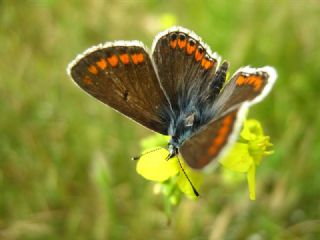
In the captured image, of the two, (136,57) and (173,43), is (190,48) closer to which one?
(173,43)

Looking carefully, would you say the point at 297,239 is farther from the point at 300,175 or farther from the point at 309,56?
the point at 309,56

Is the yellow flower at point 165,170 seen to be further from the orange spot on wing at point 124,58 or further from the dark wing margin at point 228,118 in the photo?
the orange spot on wing at point 124,58

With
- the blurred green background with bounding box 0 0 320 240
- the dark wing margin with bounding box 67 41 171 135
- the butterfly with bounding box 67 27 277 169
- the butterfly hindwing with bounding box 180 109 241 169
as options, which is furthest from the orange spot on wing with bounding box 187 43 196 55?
the blurred green background with bounding box 0 0 320 240

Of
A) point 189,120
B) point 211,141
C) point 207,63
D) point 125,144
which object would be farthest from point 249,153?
point 125,144

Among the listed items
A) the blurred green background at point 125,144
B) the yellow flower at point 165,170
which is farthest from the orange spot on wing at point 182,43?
the blurred green background at point 125,144

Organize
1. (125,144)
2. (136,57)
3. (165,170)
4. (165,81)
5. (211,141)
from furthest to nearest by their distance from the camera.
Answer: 1. (125,144)
2. (165,81)
3. (136,57)
4. (165,170)
5. (211,141)

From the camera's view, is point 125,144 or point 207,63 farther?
point 125,144
